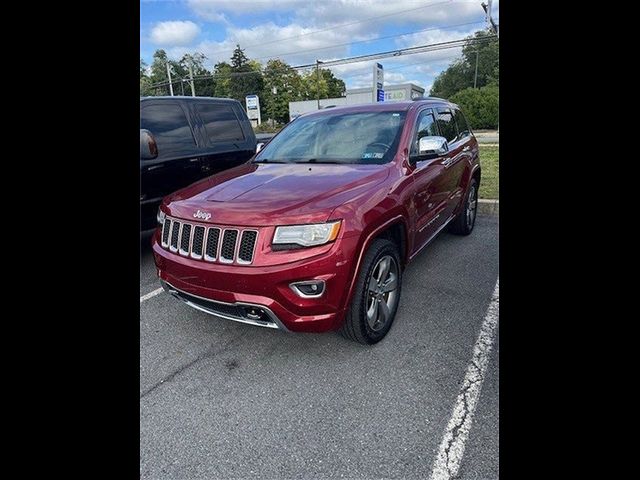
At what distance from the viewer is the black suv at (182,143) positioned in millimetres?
4789

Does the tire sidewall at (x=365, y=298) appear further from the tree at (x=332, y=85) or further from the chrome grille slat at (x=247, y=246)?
the tree at (x=332, y=85)

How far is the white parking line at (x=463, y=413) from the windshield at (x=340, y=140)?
61.7 inches

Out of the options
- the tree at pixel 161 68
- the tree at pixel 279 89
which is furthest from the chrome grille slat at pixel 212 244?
the tree at pixel 161 68

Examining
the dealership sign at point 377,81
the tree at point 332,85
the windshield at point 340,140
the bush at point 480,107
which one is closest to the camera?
the windshield at point 340,140

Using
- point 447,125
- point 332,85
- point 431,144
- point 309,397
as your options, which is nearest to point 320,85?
point 332,85

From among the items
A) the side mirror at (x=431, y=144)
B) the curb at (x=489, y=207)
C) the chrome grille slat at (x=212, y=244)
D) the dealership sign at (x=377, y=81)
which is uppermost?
the dealership sign at (x=377, y=81)

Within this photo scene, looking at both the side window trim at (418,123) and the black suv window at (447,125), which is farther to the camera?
the black suv window at (447,125)

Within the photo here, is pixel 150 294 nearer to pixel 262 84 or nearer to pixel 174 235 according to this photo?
pixel 174 235

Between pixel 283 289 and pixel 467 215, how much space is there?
3680mm

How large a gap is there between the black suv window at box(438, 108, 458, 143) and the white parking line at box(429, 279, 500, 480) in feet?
7.49

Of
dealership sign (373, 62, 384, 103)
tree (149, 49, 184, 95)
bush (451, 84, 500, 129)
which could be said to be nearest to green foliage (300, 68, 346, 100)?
tree (149, 49, 184, 95)

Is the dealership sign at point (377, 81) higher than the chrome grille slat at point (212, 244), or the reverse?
the dealership sign at point (377, 81)
